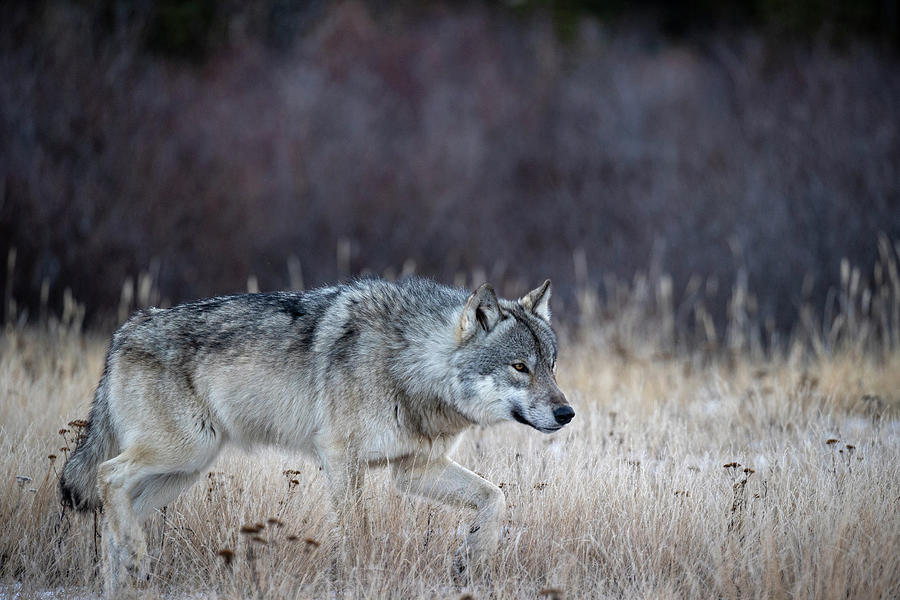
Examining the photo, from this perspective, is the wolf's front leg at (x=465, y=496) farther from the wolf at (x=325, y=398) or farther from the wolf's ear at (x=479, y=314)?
the wolf's ear at (x=479, y=314)

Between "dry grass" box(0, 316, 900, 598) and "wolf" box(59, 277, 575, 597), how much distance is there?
0.21 metres

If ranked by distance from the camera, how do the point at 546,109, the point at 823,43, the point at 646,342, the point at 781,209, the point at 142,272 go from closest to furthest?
the point at 646,342, the point at 142,272, the point at 781,209, the point at 823,43, the point at 546,109

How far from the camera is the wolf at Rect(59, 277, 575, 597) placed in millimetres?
4707

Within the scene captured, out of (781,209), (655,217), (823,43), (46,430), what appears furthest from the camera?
(823,43)

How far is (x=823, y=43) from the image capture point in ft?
66.5

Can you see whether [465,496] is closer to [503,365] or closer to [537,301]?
[503,365]

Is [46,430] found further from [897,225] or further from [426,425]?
[897,225]

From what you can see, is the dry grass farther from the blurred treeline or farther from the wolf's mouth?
the blurred treeline

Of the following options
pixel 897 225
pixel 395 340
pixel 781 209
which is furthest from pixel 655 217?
pixel 395 340

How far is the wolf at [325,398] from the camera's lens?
15.4 ft

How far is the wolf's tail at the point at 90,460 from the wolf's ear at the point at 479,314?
6.72 feet

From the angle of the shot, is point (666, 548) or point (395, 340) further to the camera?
point (395, 340)

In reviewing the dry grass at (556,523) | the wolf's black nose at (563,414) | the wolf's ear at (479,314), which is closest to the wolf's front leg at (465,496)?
the dry grass at (556,523)

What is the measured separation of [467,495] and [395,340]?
0.96m
